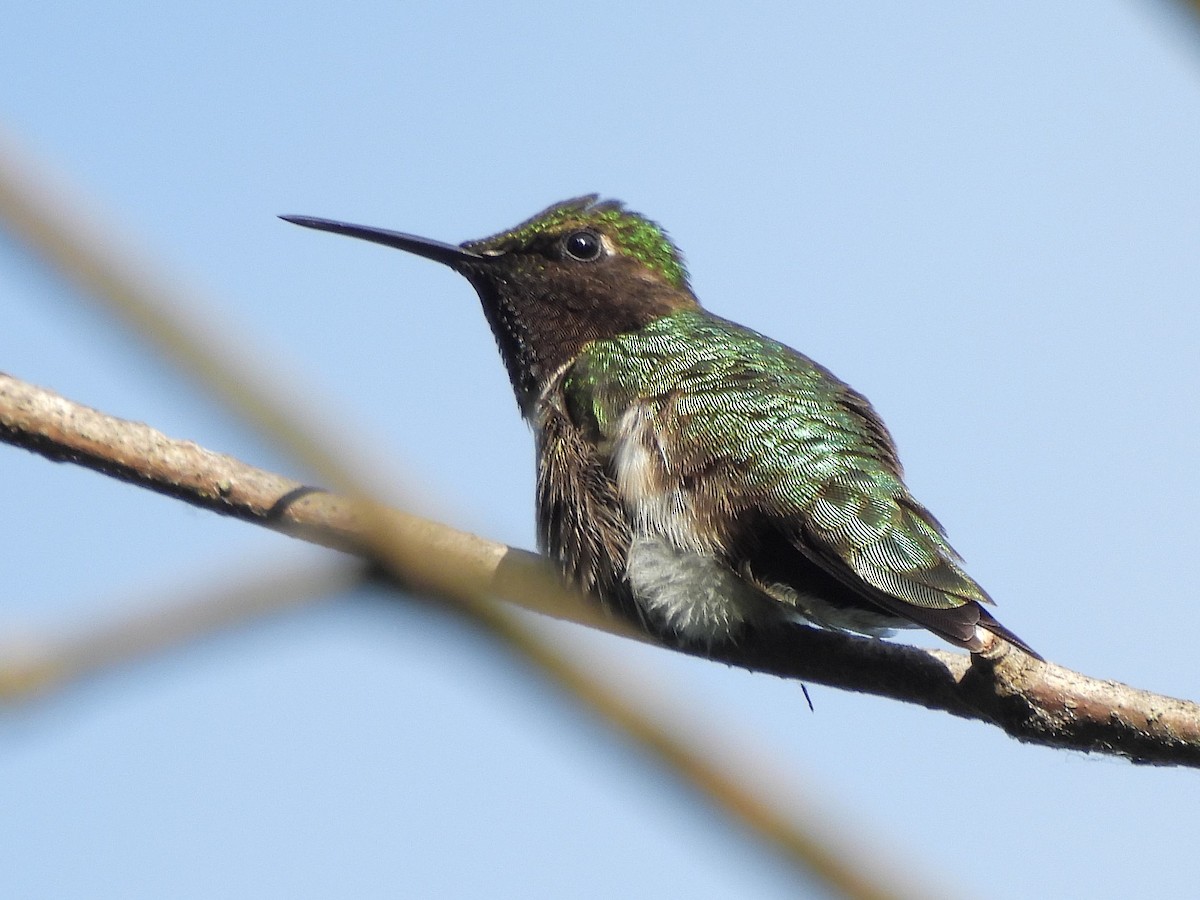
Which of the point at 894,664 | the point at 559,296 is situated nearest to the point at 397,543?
the point at 894,664

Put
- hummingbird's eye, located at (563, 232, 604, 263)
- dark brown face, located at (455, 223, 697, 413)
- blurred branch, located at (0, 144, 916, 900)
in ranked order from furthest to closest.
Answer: hummingbird's eye, located at (563, 232, 604, 263), dark brown face, located at (455, 223, 697, 413), blurred branch, located at (0, 144, 916, 900)

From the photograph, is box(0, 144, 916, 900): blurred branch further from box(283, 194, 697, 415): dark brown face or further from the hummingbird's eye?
the hummingbird's eye

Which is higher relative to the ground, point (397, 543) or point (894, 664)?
point (397, 543)

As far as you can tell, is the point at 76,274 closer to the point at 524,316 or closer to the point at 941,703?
the point at 941,703

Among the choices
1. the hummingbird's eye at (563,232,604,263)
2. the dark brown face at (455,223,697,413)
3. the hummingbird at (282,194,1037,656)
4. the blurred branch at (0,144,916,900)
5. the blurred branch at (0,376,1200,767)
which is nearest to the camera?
the blurred branch at (0,144,916,900)

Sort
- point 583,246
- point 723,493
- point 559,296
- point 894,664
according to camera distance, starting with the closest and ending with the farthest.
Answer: point 894,664, point 723,493, point 559,296, point 583,246

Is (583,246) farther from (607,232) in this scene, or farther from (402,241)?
(402,241)

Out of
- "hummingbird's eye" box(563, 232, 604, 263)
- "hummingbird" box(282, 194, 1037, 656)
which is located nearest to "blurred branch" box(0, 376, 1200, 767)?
"hummingbird" box(282, 194, 1037, 656)
